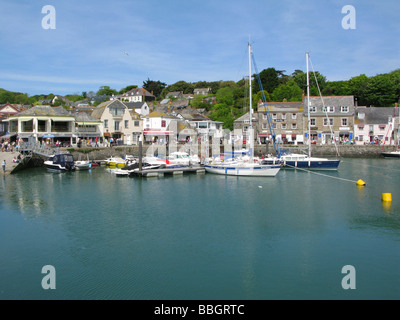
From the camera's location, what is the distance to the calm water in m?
14.7

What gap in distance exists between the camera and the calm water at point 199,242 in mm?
14695

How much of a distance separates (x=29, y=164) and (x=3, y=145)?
5749mm

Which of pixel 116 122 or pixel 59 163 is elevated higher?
pixel 116 122

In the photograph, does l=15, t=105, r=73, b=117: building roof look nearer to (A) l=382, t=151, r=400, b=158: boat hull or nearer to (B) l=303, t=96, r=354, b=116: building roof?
(B) l=303, t=96, r=354, b=116: building roof

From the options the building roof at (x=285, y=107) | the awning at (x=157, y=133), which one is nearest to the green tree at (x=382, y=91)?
the building roof at (x=285, y=107)

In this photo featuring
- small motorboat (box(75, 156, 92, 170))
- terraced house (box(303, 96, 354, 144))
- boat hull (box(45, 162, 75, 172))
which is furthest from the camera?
terraced house (box(303, 96, 354, 144))

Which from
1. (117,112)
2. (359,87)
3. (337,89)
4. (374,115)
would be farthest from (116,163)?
(337,89)

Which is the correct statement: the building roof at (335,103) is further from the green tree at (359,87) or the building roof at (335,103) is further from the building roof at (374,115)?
the green tree at (359,87)

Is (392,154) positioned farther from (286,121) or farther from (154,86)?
(154,86)

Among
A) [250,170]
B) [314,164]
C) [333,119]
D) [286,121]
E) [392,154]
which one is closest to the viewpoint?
[250,170]

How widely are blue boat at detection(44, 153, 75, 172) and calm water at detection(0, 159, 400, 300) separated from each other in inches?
470

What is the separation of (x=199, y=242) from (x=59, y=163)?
3315 centimetres

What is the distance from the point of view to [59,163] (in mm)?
47031
